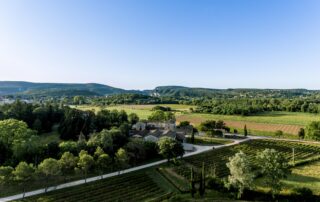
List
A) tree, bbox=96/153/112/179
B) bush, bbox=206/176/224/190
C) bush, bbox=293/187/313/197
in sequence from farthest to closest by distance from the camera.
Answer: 1. tree, bbox=96/153/112/179
2. bush, bbox=206/176/224/190
3. bush, bbox=293/187/313/197

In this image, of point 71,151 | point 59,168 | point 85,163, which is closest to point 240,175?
point 85,163

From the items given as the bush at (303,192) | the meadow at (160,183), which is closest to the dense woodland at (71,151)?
the meadow at (160,183)

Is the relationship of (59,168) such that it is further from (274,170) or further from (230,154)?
(230,154)

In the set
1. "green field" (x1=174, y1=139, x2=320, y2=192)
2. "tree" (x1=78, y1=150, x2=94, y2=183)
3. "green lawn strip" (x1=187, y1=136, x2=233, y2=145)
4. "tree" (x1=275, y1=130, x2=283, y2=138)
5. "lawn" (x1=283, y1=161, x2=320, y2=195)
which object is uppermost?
"tree" (x1=78, y1=150, x2=94, y2=183)

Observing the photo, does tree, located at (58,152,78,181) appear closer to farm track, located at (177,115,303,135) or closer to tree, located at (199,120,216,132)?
tree, located at (199,120,216,132)

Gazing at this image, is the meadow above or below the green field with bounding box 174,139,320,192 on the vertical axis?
below

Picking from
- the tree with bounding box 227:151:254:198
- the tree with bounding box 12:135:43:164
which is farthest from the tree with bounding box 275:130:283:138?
the tree with bounding box 12:135:43:164

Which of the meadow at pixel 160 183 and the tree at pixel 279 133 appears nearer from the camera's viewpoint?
the meadow at pixel 160 183

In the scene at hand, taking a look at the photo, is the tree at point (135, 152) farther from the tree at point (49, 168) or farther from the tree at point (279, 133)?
the tree at point (279, 133)
